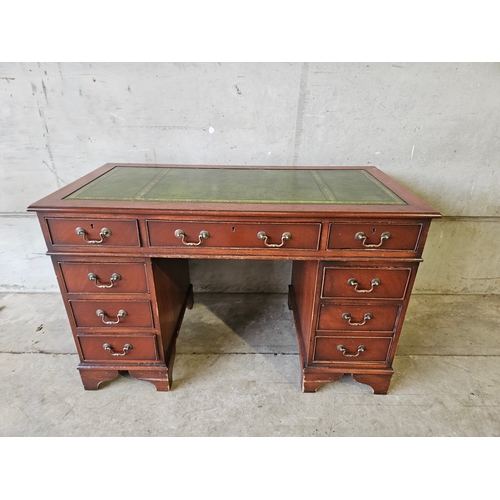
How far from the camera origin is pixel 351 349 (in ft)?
5.50

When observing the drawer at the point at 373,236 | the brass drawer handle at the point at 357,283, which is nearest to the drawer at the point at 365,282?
the brass drawer handle at the point at 357,283

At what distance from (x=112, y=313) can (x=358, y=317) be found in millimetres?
1183

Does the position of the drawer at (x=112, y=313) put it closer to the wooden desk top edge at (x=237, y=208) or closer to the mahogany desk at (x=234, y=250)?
the mahogany desk at (x=234, y=250)

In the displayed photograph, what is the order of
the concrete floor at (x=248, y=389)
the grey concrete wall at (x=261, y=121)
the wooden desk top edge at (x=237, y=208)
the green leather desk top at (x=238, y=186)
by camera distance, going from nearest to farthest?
the wooden desk top edge at (x=237, y=208), the green leather desk top at (x=238, y=186), the concrete floor at (x=248, y=389), the grey concrete wall at (x=261, y=121)

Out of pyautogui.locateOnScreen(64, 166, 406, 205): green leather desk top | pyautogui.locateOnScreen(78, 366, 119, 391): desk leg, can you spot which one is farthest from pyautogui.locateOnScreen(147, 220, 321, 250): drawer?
pyautogui.locateOnScreen(78, 366, 119, 391): desk leg

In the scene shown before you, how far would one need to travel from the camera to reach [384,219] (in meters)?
1.37

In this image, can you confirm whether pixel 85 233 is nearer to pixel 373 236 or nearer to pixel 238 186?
pixel 238 186

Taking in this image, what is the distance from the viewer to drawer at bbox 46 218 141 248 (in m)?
1.39

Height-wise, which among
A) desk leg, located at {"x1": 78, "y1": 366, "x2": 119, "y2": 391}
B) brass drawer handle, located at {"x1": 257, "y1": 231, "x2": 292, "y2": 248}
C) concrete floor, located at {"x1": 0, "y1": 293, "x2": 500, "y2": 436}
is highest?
brass drawer handle, located at {"x1": 257, "y1": 231, "x2": 292, "y2": 248}

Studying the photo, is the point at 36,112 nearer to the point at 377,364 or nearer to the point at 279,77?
the point at 279,77

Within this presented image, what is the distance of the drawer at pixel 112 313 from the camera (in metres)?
1.58

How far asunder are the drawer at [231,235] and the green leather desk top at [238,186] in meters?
0.12

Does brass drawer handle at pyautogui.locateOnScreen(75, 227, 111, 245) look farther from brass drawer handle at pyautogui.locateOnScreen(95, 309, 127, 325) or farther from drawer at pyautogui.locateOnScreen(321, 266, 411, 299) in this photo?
drawer at pyautogui.locateOnScreen(321, 266, 411, 299)

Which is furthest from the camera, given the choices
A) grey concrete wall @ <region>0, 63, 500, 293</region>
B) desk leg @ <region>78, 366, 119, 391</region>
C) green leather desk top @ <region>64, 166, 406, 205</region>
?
grey concrete wall @ <region>0, 63, 500, 293</region>
